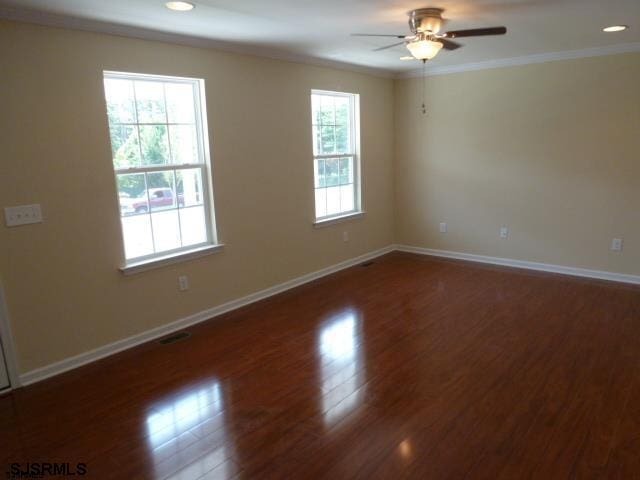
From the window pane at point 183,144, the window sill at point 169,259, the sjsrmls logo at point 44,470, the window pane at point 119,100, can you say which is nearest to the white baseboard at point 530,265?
the window sill at point 169,259

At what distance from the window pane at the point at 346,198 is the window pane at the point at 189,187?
2033 millimetres

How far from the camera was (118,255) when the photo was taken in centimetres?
330

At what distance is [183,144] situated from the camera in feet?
12.2

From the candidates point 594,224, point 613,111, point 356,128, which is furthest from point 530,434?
point 356,128

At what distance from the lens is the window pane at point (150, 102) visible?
3377 mm

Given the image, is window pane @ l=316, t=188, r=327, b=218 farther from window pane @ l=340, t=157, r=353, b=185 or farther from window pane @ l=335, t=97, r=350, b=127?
window pane @ l=335, t=97, r=350, b=127

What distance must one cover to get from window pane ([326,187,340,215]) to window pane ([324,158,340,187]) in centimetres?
7

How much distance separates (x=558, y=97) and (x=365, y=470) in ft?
14.3

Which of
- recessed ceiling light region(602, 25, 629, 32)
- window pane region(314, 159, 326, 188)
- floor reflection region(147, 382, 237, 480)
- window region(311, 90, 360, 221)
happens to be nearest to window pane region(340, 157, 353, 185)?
window region(311, 90, 360, 221)

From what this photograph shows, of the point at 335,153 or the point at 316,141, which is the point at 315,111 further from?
the point at 335,153

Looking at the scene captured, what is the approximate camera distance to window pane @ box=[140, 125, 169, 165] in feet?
11.2

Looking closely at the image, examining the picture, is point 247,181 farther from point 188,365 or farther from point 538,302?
point 538,302

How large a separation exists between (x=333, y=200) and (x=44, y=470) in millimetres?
3820

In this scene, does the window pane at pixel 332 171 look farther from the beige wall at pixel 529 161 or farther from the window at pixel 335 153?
the beige wall at pixel 529 161
